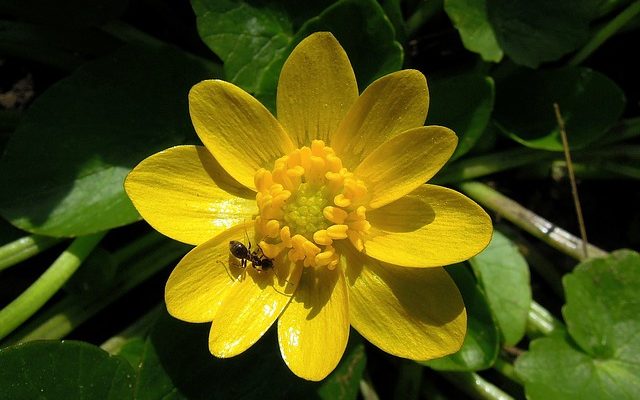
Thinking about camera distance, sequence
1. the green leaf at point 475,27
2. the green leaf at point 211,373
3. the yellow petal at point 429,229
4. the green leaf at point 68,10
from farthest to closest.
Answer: the green leaf at point 68,10, the green leaf at point 475,27, the green leaf at point 211,373, the yellow petal at point 429,229

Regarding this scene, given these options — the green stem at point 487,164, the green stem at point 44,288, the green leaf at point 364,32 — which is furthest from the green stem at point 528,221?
the green stem at point 44,288

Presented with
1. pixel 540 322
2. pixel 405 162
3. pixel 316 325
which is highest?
pixel 405 162

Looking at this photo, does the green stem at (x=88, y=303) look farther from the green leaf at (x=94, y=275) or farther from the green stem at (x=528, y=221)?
the green stem at (x=528, y=221)

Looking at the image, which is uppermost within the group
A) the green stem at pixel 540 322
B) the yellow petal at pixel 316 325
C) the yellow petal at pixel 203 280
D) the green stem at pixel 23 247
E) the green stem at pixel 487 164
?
the yellow petal at pixel 203 280

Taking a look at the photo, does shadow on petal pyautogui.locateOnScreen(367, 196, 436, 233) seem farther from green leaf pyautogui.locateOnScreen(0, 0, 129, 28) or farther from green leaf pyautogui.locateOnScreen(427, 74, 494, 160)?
green leaf pyautogui.locateOnScreen(0, 0, 129, 28)

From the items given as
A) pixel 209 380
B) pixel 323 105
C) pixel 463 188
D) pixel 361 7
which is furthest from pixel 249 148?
pixel 463 188

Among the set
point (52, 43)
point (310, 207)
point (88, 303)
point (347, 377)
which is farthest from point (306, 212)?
point (52, 43)

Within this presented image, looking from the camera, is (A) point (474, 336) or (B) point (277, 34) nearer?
(A) point (474, 336)

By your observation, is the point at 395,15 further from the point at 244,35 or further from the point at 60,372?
the point at 60,372
